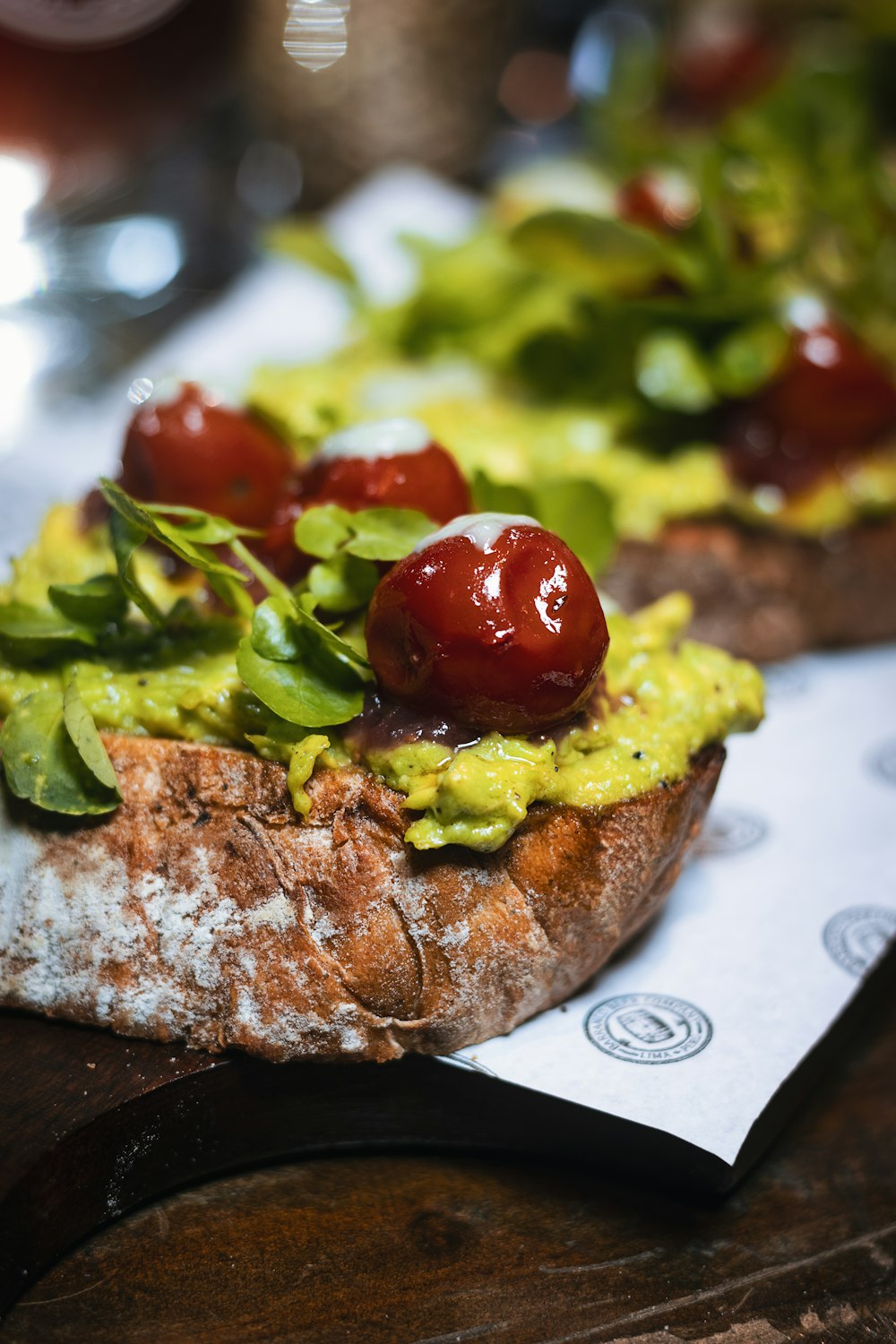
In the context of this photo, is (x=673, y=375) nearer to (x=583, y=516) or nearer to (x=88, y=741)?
(x=583, y=516)

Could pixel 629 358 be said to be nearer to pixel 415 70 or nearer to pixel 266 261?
pixel 266 261

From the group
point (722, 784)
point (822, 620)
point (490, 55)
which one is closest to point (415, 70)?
point (490, 55)

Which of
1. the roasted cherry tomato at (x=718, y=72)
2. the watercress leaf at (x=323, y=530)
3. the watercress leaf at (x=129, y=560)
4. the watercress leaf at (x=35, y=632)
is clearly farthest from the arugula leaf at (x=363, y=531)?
the roasted cherry tomato at (x=718, y=72)

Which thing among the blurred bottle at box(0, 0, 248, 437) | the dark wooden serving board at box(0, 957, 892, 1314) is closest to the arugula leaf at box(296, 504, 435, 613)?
the dark wooden serving board at box(0, 957, 892, 1314)

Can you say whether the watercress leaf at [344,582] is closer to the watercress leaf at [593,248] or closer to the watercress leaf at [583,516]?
the watercress leaf at [583,516]

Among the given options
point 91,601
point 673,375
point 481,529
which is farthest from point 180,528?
point 673,375

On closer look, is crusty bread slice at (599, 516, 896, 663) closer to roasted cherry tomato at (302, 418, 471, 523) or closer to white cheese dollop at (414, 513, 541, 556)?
roasted cherry tomato at (302, 418, 471, 523)
